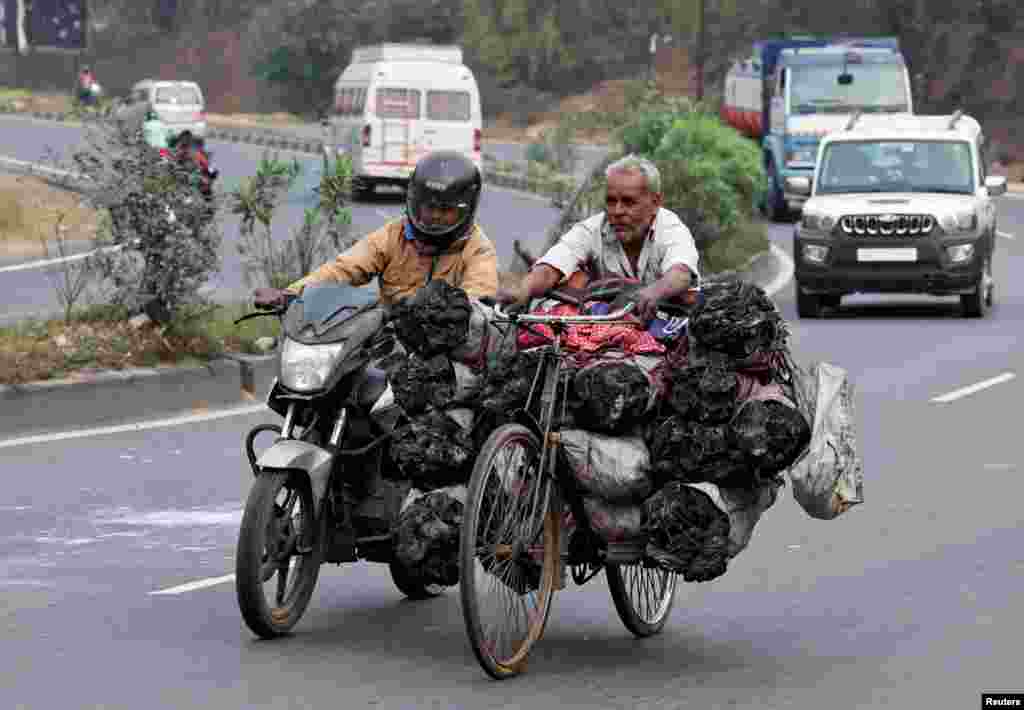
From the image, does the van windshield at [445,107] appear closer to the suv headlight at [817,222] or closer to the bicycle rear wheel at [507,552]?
the suv headlight at [817,222]

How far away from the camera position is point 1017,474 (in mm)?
12406

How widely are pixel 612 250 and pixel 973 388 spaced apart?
30.2 ft

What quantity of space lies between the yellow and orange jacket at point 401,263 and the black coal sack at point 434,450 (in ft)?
3.45

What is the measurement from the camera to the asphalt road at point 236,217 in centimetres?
2233

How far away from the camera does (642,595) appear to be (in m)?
8.20

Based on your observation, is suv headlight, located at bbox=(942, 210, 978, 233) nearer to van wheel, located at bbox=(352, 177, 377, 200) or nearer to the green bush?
the green bush

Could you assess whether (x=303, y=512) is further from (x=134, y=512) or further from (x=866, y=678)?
(x=134, y=512)

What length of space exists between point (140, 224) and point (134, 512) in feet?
15.5

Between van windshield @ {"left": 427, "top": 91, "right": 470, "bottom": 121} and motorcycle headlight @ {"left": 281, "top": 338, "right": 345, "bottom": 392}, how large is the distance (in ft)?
125

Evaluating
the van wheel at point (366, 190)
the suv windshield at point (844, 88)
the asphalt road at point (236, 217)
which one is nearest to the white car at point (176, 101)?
the asphalt road at point (236, 217)

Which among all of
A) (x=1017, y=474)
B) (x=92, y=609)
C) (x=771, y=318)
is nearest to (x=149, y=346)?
(x=1017, y=474)

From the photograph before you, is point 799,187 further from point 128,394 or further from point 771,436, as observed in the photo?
point 771,436

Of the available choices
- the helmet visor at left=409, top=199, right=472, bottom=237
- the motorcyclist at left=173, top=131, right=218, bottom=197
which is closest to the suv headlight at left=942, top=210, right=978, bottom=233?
the motorcyclist at left=173, top=131, right=218, bottom=197

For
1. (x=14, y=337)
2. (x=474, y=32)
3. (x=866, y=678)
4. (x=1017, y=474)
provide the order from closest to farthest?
(x=866, y=678), (x=1017, y=474), (x=14, y=337), (x=474, y=32)
